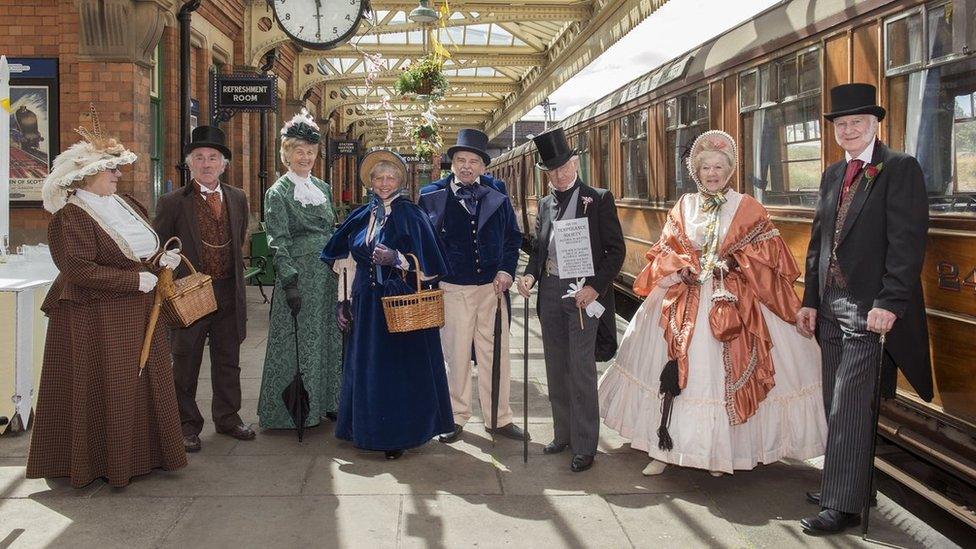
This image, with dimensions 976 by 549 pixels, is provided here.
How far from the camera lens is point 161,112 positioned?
1102 cm

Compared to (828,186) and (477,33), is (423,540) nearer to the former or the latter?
(828,186)

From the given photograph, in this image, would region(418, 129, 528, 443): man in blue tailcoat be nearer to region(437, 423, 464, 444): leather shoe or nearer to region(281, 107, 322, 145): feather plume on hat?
region(437, 423, 464, 444): leather shoe

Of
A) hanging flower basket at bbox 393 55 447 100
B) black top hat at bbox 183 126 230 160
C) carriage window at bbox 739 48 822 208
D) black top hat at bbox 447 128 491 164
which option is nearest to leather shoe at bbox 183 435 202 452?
black top hat at bbox 183 126 230 160

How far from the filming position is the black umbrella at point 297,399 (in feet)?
17.7

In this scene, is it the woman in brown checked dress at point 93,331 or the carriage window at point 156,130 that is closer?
the woman in brown checked dress at point 93,331

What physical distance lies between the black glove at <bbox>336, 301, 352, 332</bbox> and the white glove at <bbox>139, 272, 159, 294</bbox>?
3.94 ft

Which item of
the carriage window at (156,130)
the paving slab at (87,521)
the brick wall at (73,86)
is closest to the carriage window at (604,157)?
the carriage window at (156,130)

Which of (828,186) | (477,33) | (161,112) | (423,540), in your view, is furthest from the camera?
(477,33)

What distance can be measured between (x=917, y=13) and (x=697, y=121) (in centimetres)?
396

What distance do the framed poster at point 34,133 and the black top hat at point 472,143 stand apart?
5.59 m

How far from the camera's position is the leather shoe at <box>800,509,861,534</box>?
152 inches

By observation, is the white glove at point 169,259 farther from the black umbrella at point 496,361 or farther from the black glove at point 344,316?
the black umbrella at point 496,361

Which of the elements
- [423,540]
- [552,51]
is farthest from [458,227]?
[552,51]

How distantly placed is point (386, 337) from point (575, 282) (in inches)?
45.2
